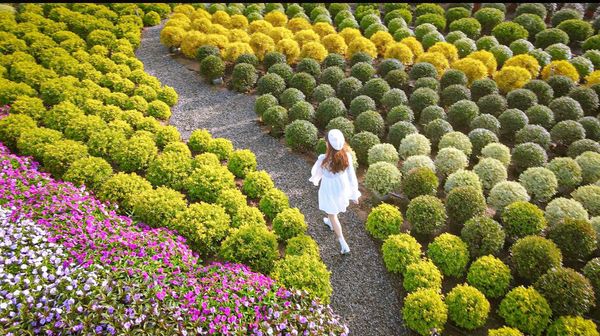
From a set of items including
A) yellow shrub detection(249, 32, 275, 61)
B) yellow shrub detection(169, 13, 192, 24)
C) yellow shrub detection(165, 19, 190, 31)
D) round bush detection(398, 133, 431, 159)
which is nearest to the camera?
round bush detection(398, 133, 431, 159)

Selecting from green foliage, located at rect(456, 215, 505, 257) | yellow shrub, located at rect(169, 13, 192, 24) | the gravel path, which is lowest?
the gravel path

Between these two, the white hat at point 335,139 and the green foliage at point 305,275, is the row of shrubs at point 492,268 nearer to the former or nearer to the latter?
the green foliage at point 305,275

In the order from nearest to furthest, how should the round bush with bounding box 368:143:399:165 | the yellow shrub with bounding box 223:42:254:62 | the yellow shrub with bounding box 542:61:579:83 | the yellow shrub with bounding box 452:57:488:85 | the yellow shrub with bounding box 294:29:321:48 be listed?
the round bush with bounding box 368:143:399:165 → the yellow shrub with bounding box 542:61:579:83 → the yellow shrub with bounding box 452:57:488:85 → the yellow shrub with bounding box 223:42:254:62 → the yellow shrub with bounding box 294:29:321:48

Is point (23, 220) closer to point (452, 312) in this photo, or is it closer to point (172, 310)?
point (172, 310)

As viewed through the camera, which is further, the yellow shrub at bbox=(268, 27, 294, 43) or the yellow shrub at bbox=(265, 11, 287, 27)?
the yellow shrub at bbox=(265, 11, 287, 27)

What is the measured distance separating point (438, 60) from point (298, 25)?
573 cm

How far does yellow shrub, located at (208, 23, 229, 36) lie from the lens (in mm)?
16625

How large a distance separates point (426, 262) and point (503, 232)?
182 centimetres

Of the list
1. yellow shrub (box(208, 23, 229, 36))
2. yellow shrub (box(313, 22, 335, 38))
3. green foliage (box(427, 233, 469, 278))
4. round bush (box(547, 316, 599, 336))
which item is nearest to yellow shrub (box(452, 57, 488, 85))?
yellow shrub (box(313, 22, 335, 38))

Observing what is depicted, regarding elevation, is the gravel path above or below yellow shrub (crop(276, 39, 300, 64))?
below

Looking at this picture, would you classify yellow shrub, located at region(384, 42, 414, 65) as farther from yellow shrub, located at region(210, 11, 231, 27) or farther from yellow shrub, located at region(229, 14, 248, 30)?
yellow shrub, located at region(210, 11, 231, 27)

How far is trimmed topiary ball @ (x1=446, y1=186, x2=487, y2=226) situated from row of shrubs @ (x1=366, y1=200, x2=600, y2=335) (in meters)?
0.03

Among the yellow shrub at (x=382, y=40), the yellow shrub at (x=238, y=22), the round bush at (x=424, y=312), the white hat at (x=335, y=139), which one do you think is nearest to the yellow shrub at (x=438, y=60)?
the yellow shrub at (x=382, y=40)

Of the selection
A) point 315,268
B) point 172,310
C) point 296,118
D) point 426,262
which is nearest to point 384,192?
point 426,262
